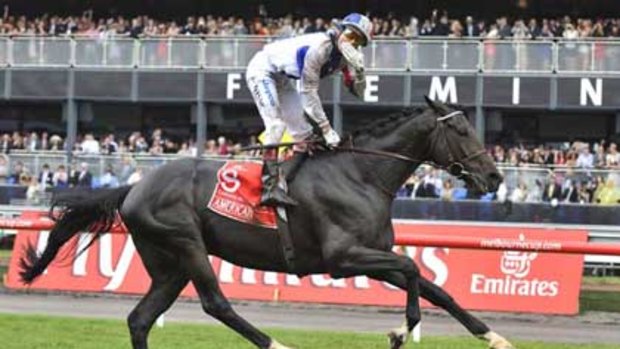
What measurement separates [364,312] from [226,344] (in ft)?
14.9

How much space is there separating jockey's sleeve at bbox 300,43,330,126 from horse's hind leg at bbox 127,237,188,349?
1534 mm

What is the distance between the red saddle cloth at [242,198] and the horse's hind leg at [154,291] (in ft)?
1.92

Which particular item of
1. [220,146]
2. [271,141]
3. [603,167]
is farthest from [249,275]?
[220,146]

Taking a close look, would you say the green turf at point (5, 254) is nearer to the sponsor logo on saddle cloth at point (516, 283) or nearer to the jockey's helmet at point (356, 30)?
the sponsor logo on saddle cloth at point (516, 283)

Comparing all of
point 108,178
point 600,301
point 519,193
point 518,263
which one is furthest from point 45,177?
point 518,263

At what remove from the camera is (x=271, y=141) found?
365 inches

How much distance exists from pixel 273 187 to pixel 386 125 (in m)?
1.08

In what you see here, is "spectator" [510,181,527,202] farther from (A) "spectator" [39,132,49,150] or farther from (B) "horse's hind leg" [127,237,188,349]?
(B) "horse's hind leg" [127,237,188,349]

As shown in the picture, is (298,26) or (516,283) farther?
(298,26)

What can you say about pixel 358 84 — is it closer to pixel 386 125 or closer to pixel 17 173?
pixel 386 125

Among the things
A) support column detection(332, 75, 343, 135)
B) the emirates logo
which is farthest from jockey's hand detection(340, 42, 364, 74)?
support column detection(332, 75, 343, 135)

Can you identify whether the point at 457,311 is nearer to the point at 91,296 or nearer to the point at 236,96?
the point at 91,296

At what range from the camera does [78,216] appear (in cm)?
987

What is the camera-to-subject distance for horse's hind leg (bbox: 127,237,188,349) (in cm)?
910
